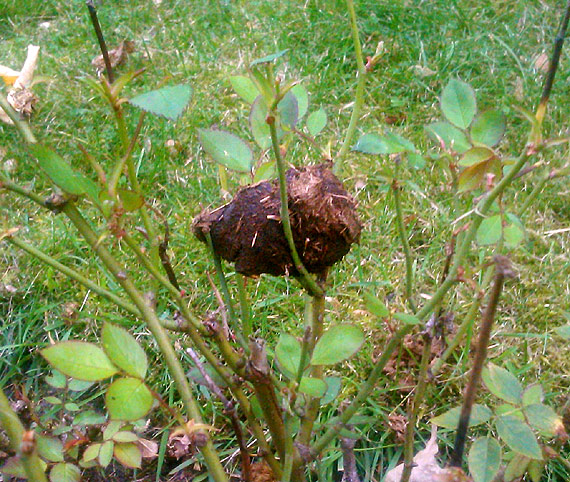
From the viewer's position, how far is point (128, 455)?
3.16 feet

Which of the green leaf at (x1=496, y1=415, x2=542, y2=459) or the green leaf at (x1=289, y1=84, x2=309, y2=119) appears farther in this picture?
the green leaf at (x1=289, y1=84, x2=309, y2=119)

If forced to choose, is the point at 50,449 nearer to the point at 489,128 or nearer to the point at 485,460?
the point at 485,460

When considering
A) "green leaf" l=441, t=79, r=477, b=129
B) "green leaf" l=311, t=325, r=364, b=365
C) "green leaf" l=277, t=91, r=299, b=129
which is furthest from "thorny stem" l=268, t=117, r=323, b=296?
"green leaf" l=441, t=79, r=477, b=129

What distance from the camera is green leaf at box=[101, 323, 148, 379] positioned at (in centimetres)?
68

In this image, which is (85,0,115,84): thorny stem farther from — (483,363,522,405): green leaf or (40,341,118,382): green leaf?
(483,363,522,405): green leaf

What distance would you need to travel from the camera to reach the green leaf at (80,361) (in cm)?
67

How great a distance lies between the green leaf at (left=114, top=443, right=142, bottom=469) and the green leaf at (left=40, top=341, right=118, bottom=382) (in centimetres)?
33

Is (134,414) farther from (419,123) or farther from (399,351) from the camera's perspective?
(419,123)

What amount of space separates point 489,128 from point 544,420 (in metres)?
0.37

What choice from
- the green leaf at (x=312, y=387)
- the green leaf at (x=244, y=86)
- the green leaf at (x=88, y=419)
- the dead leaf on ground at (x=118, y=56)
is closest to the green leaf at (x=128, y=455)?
the green leaf at (x=88, y=419)

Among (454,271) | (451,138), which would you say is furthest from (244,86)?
(454,271)

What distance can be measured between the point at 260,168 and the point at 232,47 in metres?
1.84

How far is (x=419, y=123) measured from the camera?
2.27 meters

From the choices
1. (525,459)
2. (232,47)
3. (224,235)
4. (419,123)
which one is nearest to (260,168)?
(224,235)
